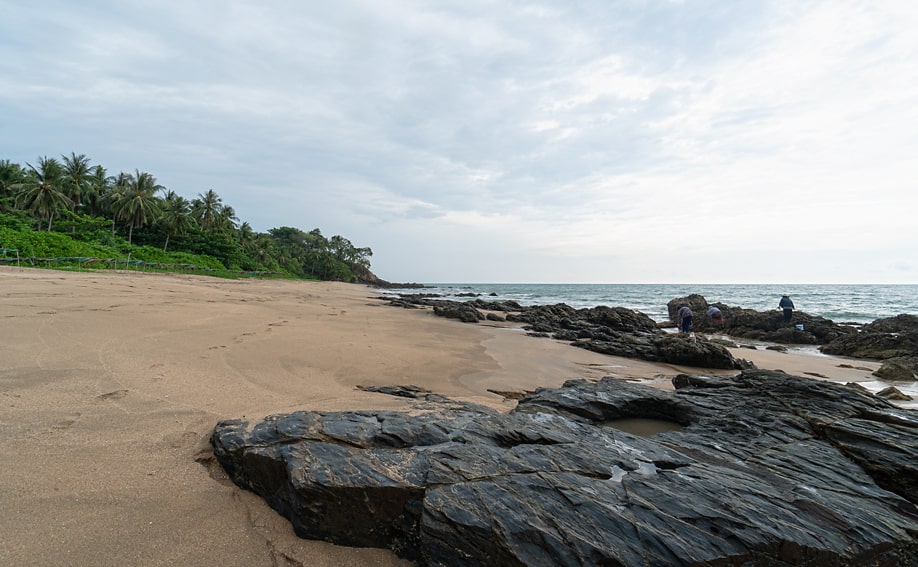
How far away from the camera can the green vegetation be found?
30344mm

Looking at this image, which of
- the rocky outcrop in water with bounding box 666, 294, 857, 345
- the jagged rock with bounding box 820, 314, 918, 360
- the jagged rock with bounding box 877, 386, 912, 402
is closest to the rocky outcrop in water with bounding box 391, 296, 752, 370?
the jagged rock with bounding box 877, 386, 912, 402

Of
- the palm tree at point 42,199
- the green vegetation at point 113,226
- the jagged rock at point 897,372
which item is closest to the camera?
the jagged rock at point 897,372

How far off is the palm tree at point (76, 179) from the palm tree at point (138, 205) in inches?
214

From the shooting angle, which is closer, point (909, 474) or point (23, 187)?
point (909, 474)

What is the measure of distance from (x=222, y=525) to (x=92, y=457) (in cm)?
149

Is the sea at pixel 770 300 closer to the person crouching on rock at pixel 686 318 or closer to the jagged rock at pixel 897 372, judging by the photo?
the person crouching on rock at pixel 686 318

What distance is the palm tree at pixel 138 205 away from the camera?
43.3m

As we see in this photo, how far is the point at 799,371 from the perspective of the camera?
10.5 meters

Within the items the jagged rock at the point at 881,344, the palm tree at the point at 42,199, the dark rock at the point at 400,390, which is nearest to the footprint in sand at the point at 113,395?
the dark rock at the point at 400,390

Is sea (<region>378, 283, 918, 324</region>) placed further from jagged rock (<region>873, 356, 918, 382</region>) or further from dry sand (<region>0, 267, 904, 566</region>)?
dry sand (<region>0, 267, 904, 566</region>)

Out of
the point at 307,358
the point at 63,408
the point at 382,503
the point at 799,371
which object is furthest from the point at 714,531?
the point at 799,371

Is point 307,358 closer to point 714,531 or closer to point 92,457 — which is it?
point 92,457

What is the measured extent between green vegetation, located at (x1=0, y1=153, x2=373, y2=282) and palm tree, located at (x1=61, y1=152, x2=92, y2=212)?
0.09 m

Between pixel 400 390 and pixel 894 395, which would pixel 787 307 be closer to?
pixel 894 395
